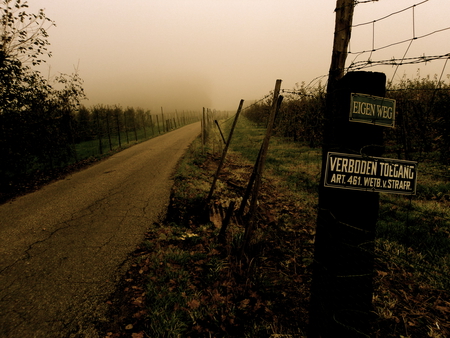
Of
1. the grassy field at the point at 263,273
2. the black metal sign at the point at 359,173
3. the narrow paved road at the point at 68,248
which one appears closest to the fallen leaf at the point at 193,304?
the grassy field at the point at 263,273

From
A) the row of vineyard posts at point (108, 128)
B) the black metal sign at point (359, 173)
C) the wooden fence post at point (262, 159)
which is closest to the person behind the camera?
the black metal sign at point (359, 173)

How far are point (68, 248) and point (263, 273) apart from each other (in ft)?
11.1

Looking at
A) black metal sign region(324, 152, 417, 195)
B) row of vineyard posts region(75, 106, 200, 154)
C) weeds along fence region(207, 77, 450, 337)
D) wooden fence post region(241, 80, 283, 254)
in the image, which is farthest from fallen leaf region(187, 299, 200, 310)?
row of vineyard posts region(75, 106, 200, 154)

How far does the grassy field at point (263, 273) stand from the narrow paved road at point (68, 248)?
0.41 meters

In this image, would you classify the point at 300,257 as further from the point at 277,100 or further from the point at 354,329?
the point at 277,100

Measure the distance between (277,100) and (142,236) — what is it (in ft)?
11.2

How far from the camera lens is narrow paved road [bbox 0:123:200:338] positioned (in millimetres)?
2508

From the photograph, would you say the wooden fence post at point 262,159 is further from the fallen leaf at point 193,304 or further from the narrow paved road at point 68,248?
the narrow paved road at point 68,248

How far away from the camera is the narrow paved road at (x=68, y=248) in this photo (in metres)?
2.51

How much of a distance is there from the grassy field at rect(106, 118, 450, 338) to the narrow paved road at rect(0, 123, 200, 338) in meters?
0.41

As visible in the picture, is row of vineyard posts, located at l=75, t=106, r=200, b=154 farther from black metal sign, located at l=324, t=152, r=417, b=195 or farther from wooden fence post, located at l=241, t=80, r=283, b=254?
black metal sign, located at l=324, t=152, r=417, b=195

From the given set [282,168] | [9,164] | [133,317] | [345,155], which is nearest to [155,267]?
[133,317]

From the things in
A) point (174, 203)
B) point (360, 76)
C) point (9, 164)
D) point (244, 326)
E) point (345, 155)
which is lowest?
point (244, 326)

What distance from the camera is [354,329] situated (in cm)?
177
